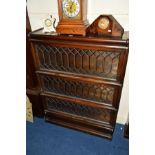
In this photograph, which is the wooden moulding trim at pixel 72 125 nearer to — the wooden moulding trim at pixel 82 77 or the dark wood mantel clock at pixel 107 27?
the wooden moulding trim at pixel 82 77

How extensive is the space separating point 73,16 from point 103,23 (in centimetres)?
24

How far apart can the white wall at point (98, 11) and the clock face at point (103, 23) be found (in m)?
0.16

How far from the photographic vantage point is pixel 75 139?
1760 millimetres

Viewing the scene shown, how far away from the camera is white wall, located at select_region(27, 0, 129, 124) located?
4.33ft

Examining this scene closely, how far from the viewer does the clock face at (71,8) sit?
127 cm

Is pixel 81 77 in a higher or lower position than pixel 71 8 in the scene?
lower

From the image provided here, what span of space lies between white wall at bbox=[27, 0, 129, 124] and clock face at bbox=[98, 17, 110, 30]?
16 centimetres

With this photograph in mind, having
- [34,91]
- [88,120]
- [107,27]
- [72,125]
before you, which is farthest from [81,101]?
[107,27]

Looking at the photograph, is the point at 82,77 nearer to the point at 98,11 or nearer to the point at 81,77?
the point at 81,77

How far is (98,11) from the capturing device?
4.52 feet

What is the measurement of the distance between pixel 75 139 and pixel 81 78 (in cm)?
69

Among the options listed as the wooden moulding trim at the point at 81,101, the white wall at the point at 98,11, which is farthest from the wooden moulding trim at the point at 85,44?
the wooden moulding trim at the point at 81,101
